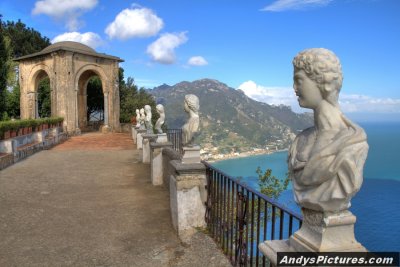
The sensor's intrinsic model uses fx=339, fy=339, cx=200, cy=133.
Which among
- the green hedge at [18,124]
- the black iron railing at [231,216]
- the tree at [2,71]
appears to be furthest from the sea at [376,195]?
the tree at [2,71]

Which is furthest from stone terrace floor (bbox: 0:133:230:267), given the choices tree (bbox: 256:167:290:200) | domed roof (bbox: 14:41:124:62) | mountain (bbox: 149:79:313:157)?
mountain (bbox: 149:79:313:157)

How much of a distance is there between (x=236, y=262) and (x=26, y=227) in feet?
12.7

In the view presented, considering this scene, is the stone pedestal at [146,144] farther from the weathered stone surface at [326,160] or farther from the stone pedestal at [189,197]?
the weathered stone surface at [326,160]

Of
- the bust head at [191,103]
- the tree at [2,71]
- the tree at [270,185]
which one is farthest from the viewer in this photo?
the tree at [2,71]

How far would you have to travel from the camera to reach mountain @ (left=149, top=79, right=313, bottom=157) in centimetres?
5578

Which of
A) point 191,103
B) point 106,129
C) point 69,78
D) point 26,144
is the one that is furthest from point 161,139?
point 106,129

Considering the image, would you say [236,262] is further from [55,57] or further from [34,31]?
[34,31]

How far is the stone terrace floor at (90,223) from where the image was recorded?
473cm

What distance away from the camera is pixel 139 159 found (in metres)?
13.0

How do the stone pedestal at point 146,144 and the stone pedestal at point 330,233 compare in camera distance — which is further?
the stone pedestal at point 146,144

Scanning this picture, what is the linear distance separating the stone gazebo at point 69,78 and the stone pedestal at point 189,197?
20870mm

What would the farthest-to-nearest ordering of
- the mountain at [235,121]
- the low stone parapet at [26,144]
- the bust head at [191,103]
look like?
the mountain at [235,121] < the low stone parapet at [26,144] < the bust head at [191,103]

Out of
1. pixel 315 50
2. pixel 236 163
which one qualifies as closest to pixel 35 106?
pixel 315 50

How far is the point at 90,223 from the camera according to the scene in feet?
20.1
